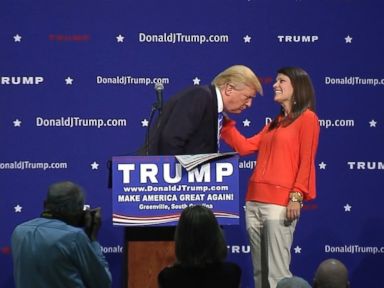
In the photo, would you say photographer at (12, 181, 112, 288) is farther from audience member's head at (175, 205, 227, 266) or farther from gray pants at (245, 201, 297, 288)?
gray pants at (245, 201, 297, 288)

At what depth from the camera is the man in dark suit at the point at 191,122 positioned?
426cm

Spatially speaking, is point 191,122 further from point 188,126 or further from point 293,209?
point 293,209

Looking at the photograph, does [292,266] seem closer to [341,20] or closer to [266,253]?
→ [266,253]

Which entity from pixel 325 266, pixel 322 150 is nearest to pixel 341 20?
pixel 322 150

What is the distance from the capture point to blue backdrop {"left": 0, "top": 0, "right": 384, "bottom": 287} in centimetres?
605

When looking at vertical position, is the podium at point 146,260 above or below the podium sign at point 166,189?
below

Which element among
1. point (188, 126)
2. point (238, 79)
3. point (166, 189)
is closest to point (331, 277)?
point (166, 189)

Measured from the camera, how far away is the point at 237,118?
6.15m

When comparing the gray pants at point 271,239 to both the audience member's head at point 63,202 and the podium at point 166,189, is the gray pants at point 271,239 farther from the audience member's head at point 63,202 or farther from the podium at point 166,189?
the audience member's head at point 63,202

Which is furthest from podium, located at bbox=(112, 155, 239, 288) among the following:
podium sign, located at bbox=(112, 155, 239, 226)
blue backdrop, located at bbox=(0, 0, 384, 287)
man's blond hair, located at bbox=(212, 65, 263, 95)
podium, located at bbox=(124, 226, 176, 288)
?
blue backdrop, located at bbox=(0, 0, 384, 287)

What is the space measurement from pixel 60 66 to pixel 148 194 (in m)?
2.42

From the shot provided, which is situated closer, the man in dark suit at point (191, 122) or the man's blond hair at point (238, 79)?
the man in dark suit at point (191, 122)

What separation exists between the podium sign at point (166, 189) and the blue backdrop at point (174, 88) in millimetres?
2177

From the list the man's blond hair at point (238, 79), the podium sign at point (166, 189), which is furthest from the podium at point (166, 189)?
the man's blond hair at point (238, 79)
